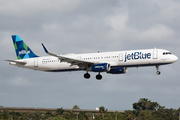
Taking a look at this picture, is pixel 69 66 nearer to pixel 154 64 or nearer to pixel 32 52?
pixel 32 52

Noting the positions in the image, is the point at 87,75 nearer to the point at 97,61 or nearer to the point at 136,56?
the point at 97,61

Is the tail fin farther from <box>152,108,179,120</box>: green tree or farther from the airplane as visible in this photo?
<box>152,108,179,120</box>: green tree

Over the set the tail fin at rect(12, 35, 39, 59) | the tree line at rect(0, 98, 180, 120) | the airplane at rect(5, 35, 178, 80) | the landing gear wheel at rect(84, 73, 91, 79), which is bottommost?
the tree line at rect(0, 98, 180, 120)

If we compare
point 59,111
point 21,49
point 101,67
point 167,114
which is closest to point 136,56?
point 101,67

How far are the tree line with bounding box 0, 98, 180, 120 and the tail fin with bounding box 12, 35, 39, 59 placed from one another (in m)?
30.3

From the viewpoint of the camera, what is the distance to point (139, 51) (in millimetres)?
59750

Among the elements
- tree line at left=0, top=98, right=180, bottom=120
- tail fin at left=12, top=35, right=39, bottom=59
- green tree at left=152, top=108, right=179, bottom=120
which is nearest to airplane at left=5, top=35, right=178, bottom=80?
tail fin at left=12, top=35, right=39, bottom=59

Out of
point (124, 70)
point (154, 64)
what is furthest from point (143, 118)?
point (154, 64)

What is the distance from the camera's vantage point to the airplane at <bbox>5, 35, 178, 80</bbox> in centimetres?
5856

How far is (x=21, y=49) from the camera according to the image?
73.8 metres

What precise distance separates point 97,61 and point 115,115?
5151 cm

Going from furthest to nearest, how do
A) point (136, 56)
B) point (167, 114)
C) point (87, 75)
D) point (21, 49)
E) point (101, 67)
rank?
point (167, 114) → point (21, 49) → point (87, 75) → point (101, 67) → point (136, 56)

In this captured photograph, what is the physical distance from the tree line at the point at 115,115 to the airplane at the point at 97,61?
32.2 m

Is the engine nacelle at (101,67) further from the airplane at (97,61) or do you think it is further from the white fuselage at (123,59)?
the white fuselage at (123,59)
